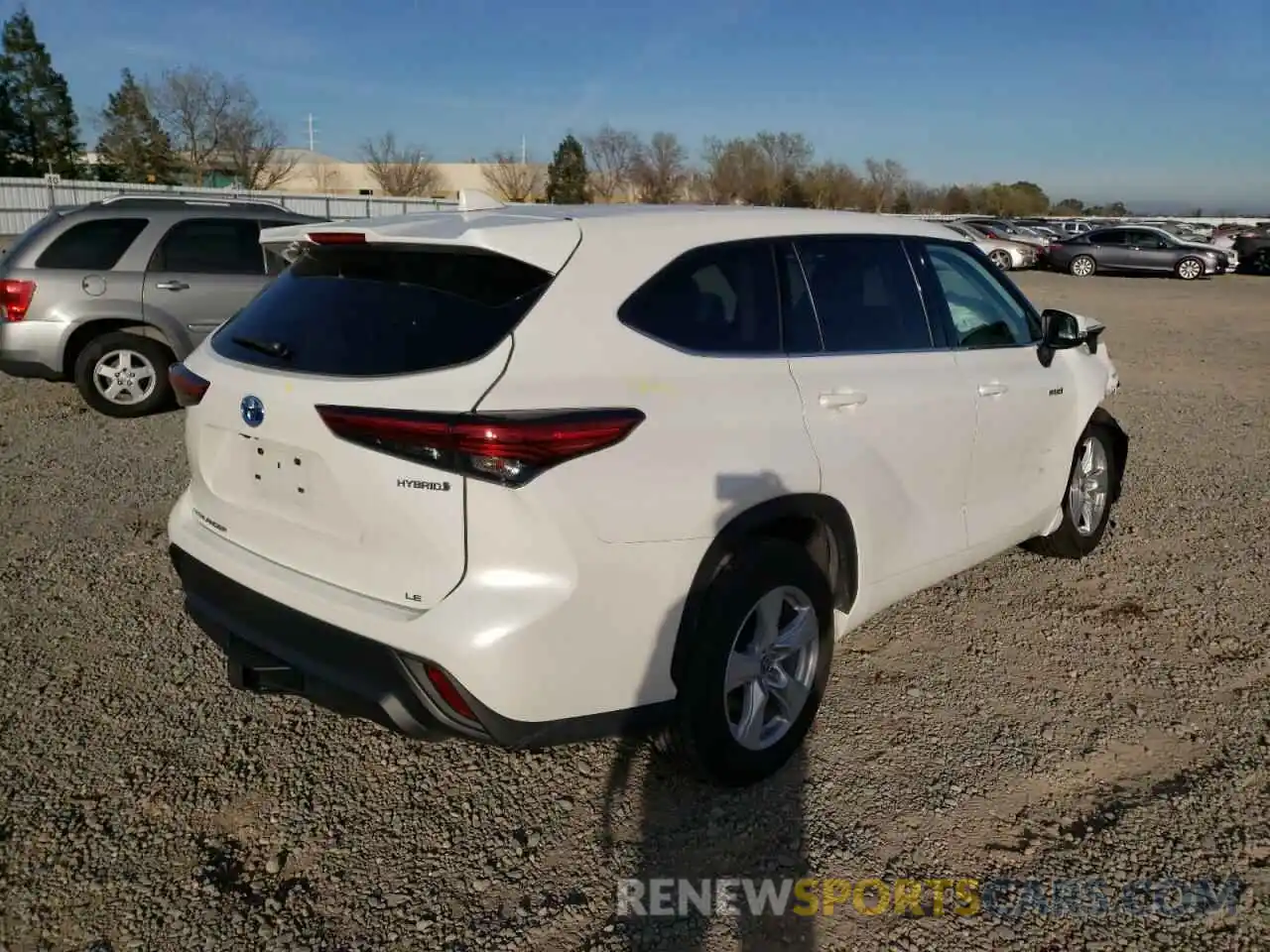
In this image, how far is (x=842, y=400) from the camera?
123 inches

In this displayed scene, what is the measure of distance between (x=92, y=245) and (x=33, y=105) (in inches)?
2446

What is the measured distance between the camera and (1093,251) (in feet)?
97.6

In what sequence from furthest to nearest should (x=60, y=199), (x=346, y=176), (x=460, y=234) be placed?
(x=346, y=176) → (x=60, y=199) → (x=460, y=234)

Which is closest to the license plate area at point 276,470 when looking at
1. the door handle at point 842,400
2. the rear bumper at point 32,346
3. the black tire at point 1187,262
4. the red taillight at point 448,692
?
the red taillight at point 448,692

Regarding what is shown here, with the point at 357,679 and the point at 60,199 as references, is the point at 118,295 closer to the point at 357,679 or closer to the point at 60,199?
the point at 357,679

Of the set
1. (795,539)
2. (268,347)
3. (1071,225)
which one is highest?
(1071,225)

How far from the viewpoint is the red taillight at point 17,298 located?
24.8ft

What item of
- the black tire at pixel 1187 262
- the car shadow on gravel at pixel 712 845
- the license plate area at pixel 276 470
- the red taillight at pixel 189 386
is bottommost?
the car shadow on gravel at pixel 712 845

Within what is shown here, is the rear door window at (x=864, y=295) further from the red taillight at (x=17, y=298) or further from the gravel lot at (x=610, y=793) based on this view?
the red taillight at (x=17, y=298)

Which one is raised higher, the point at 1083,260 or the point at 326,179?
the point at 326,179

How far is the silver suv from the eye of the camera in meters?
7.61

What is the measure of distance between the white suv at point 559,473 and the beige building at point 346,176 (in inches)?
2904

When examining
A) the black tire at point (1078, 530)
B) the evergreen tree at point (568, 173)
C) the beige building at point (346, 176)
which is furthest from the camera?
the beige building at point (346, 176)

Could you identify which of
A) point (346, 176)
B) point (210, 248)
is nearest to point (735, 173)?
point (346, 176)
